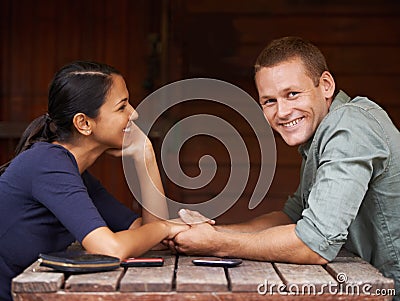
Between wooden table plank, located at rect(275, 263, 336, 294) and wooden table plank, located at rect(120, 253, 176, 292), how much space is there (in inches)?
11.4

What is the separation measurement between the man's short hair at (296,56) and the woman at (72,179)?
50 centimetres

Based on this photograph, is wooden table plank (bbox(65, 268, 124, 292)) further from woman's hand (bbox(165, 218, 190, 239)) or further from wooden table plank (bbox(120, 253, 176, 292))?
woman's hand (bbox(165, 218, 190, 239))

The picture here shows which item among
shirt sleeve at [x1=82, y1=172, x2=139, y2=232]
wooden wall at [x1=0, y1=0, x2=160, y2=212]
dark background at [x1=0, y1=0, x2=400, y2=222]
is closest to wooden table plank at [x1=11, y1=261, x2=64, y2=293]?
shirt sleeve at [x1=82, y1=172, x2=139, y2=232]

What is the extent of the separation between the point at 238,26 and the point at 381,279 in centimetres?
275

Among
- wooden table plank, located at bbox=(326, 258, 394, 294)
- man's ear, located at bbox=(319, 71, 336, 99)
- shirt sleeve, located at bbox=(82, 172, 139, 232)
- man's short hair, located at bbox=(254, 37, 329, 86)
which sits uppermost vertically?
man's short hair, located at bbox=(254, 37, 329, 86)

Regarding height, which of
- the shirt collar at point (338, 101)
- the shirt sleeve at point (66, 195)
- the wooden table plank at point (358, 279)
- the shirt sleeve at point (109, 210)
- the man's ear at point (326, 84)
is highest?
the man's ear at point (326, 84)

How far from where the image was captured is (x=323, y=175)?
86.2 inches

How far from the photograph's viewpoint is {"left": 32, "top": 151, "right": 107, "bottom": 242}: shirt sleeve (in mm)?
2133

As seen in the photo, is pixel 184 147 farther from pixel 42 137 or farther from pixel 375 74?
pixel 42 137

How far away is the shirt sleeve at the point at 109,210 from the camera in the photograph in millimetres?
2801

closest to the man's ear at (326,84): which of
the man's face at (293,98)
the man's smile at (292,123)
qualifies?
the man's face at (293,98)

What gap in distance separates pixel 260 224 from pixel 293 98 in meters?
0.50

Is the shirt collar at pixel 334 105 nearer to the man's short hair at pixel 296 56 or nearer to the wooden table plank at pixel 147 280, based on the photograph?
the man's short hair at pixel 296 56

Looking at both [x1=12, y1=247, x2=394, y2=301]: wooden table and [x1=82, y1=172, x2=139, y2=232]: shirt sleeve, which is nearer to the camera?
[x1=12, y1=247, x2=394, y2=301]: wooden table
